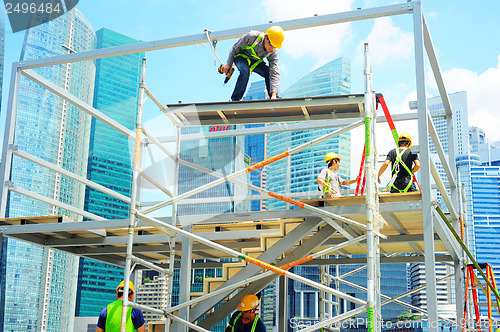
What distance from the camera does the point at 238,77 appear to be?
10734 mm

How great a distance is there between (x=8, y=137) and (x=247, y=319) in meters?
5.98

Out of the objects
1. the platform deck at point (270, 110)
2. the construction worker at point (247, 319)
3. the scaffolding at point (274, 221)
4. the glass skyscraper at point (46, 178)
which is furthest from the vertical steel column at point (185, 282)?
the glass skyscraper at point (46, 178)

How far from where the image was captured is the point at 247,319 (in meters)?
9.21

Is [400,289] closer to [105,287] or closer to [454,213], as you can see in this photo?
[105,287]

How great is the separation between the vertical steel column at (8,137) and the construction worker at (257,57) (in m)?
4.45

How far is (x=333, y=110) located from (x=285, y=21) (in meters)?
1.98

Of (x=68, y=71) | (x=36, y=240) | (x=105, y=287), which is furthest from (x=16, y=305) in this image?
(x=36, y=240)

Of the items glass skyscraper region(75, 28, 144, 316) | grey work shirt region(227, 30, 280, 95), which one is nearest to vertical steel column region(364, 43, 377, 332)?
grey work shirt region(227, 30, 280, 95)

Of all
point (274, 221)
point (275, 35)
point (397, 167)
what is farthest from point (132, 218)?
point (397, 167)

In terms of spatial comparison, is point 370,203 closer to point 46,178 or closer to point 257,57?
point 257,57

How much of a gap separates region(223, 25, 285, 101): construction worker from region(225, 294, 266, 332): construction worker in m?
3.56

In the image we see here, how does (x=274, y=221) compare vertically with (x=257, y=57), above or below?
below

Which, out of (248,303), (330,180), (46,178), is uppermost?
(46,178)

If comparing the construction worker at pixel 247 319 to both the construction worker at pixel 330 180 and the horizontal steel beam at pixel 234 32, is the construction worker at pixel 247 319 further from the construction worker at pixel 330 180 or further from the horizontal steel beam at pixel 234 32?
the horizontal steel beam at pixel 234 32
